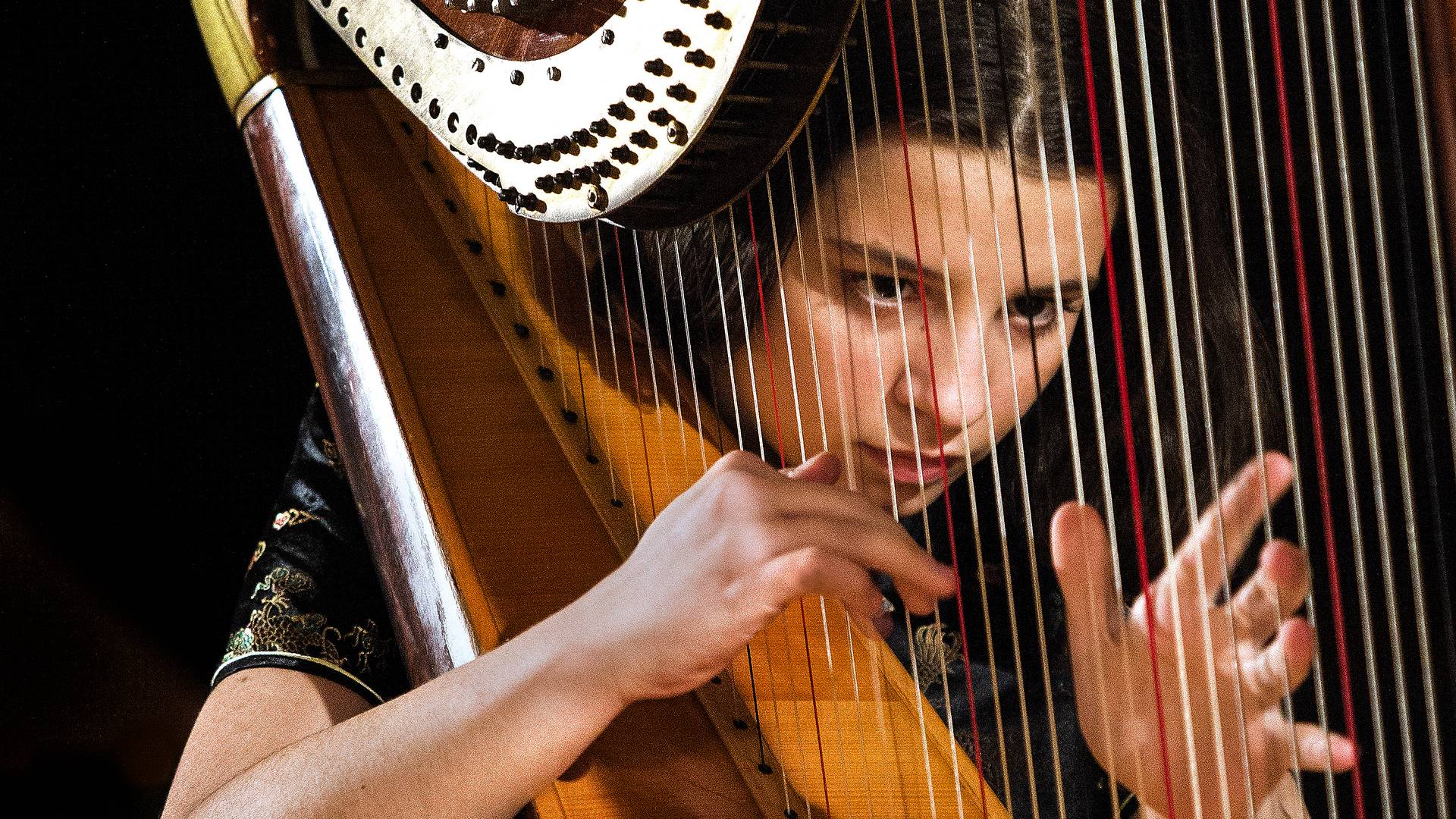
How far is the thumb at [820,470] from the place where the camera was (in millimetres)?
875

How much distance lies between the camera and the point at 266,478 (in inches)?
71.5

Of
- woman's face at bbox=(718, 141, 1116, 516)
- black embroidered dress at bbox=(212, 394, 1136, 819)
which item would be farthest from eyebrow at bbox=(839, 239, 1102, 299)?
black embroidered dress at bbox=(212, 394, 1136, 819)

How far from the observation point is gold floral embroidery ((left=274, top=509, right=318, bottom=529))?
1321mm

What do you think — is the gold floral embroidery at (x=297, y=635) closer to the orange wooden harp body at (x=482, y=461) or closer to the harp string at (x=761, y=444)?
the orange wooden harp body at (x=482, y=461)

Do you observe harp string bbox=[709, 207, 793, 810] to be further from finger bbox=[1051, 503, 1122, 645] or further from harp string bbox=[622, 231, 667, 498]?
finger bbox=[1051, 503, 1122, 645]

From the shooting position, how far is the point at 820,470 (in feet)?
2.89

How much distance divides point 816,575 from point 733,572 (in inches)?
2.0

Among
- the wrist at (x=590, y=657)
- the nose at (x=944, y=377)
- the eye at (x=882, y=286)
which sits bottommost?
the wrist at (x=590, y=657)

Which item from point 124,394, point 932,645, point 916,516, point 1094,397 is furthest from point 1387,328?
point 124,394

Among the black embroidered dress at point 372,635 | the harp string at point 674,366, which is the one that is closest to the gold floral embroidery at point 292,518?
the black embroidered dress at point 372,635

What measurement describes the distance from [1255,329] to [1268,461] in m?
0.74

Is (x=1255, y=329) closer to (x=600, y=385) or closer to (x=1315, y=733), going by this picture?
(x=600, y=385)

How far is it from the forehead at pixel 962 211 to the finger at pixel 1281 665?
0.45 m

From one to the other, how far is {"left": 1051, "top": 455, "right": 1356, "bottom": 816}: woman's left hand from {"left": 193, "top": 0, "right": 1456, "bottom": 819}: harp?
2 cm
